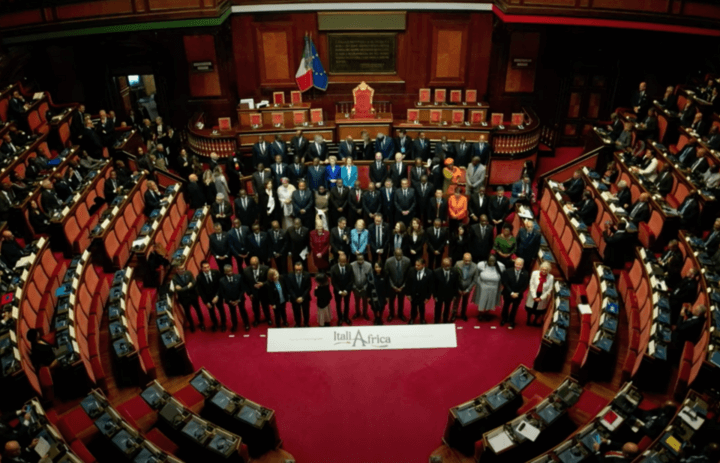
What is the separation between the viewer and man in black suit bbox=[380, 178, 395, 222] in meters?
8.79

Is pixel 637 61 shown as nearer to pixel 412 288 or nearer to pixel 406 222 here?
pixel 406 222

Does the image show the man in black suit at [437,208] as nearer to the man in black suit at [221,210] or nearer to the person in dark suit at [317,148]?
the person in dark suit at [317,148]

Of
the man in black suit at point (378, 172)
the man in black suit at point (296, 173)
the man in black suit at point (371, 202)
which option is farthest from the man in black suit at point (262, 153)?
the man in black suit at point (371, 202)

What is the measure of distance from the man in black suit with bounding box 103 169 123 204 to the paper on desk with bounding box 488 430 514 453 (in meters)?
6.58

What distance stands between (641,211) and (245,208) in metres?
5.62

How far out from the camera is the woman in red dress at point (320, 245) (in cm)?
794

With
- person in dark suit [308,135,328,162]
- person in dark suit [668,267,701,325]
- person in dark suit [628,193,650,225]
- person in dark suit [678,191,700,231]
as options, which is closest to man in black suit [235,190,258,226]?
person in dark suit [308,135,328,162]

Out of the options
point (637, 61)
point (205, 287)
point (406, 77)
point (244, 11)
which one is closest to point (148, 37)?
point (244, 11)

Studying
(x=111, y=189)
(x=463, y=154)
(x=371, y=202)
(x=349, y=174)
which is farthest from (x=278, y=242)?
(x=463, y=154)

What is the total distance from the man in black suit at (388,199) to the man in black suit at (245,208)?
198 centimetres

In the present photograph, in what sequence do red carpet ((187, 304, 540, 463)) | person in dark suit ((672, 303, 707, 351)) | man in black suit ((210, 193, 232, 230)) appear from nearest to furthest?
person in dark suit ((672, 303, 707, 351)), red carpet ((187, 304, 540, 463)), man in black suit ((210, 193, 232, 230))

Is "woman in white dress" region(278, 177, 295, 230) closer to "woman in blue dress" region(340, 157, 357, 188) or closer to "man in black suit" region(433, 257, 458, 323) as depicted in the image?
"woman in blue dress" region(340, 157, 357, 188)

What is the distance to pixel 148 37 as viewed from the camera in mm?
11344

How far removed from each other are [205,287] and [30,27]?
653 cm
